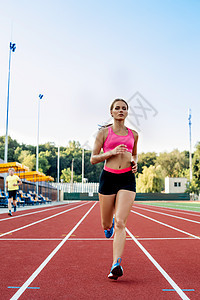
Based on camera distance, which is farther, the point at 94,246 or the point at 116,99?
the point at 94,246

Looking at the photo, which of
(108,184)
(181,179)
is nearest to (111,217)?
(108,184)

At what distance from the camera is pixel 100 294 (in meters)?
3.19

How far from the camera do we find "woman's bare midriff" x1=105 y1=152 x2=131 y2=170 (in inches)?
153

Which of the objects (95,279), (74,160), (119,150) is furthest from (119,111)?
(74,160)

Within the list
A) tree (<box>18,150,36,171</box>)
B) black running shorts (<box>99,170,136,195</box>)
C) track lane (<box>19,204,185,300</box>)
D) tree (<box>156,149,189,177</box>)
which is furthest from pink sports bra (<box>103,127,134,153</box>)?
tree (<box>156,149,189,177</box>)

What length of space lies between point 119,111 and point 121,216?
1.22m

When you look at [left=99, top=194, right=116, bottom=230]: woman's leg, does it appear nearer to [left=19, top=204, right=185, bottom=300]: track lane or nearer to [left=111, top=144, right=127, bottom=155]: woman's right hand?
[left=111, top=144, right=127, bottom=155]: woman's right hand

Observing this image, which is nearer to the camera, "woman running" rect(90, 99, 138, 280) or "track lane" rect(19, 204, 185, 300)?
"track lane" rect(19, 204, 185, 300)

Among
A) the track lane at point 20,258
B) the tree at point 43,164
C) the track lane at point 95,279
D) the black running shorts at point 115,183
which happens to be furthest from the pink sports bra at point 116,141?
the tree at point 43,164

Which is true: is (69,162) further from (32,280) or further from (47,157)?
(32,280)

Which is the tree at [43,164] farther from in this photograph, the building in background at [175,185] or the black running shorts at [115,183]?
the black running shorts at [115,183]

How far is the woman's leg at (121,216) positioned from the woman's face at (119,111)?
2.89ft

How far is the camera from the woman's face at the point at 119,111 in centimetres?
396

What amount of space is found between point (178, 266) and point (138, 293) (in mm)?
1387
